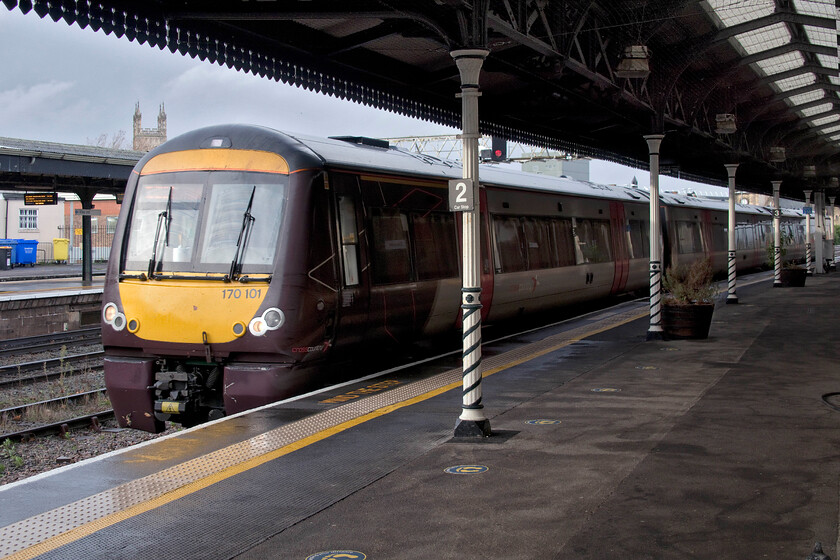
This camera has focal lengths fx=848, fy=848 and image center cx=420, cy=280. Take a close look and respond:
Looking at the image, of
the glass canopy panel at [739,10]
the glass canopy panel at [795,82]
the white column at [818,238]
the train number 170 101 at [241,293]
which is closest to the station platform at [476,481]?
the train number 170 101 at [241,293]

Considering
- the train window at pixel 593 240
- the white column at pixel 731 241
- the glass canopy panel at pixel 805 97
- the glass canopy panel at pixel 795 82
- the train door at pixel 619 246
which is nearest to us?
the glass canopy panel at pixel 795 82

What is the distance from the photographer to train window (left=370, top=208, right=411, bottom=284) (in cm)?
1069

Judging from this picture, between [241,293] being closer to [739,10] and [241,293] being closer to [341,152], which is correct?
[341,152]

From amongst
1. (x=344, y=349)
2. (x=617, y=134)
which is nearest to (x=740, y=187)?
(x=617, y=134)

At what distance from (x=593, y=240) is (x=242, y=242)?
12078 mm

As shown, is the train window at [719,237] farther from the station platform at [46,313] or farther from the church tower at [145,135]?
the church tower at [145,135]

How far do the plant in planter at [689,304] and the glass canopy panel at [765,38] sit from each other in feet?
14.5

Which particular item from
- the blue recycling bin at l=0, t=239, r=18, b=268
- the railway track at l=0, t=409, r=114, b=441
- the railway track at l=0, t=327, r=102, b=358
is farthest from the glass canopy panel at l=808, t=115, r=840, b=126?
the blue recycling bin at l=0, t=239, r=18, b=268

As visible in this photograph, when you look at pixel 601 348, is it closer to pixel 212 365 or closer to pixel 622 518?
pixel 212 365

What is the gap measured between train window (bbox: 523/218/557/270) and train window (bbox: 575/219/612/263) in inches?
79.6

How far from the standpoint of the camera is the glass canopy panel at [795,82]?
61.4 ft

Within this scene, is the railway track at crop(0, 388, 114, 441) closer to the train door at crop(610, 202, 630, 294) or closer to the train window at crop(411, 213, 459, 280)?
the train window at crop(411, 213, 459, 280)

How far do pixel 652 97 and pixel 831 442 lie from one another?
1080cm

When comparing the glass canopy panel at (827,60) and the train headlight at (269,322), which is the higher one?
the glass canopy panel at (827,60)
